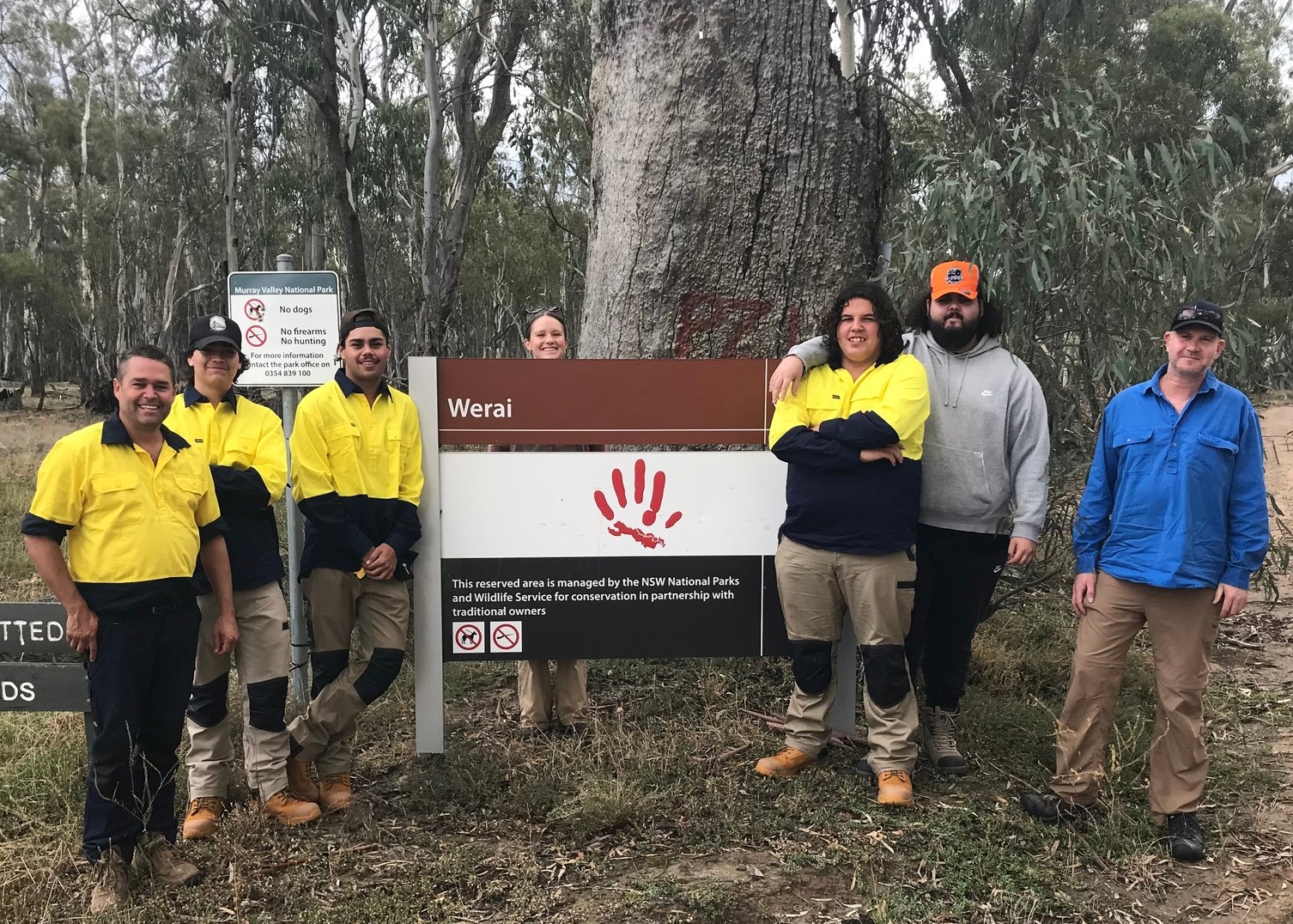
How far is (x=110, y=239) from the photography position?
26.6 metres

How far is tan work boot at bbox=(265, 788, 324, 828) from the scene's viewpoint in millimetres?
3387

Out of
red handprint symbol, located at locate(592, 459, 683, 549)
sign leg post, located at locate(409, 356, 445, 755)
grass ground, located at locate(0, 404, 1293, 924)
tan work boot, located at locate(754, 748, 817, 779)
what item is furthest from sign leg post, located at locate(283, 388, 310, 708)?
tan work boot, located at locate(754, 748, 817, 779)

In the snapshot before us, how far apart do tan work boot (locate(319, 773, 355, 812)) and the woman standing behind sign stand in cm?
78

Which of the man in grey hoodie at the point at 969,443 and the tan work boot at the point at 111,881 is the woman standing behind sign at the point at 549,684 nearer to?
the man in grey hoodie at the point at 969,443

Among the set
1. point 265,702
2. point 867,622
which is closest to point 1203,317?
point 867,622

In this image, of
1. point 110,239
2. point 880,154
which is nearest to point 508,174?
point 110,239

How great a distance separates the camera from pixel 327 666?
11.5ft

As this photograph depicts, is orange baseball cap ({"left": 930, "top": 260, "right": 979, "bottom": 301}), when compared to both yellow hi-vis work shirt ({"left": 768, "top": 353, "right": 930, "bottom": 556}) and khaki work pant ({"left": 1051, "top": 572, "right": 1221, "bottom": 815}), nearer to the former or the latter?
yellow hi-vis work shirt ({"left": 768, "top": 353, "right": 930, "bottom": 556})

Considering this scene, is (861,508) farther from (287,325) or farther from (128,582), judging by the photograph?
(287,325)

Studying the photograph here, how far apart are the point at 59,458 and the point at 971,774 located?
324 cm

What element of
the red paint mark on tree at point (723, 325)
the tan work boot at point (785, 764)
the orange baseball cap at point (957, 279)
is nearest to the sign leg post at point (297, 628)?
the red paint mark on tree at point (723, 325)

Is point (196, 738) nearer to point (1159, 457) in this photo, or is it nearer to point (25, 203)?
point (1159, 457)

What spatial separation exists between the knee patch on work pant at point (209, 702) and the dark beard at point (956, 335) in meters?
2.74

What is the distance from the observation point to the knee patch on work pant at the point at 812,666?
3600mm
